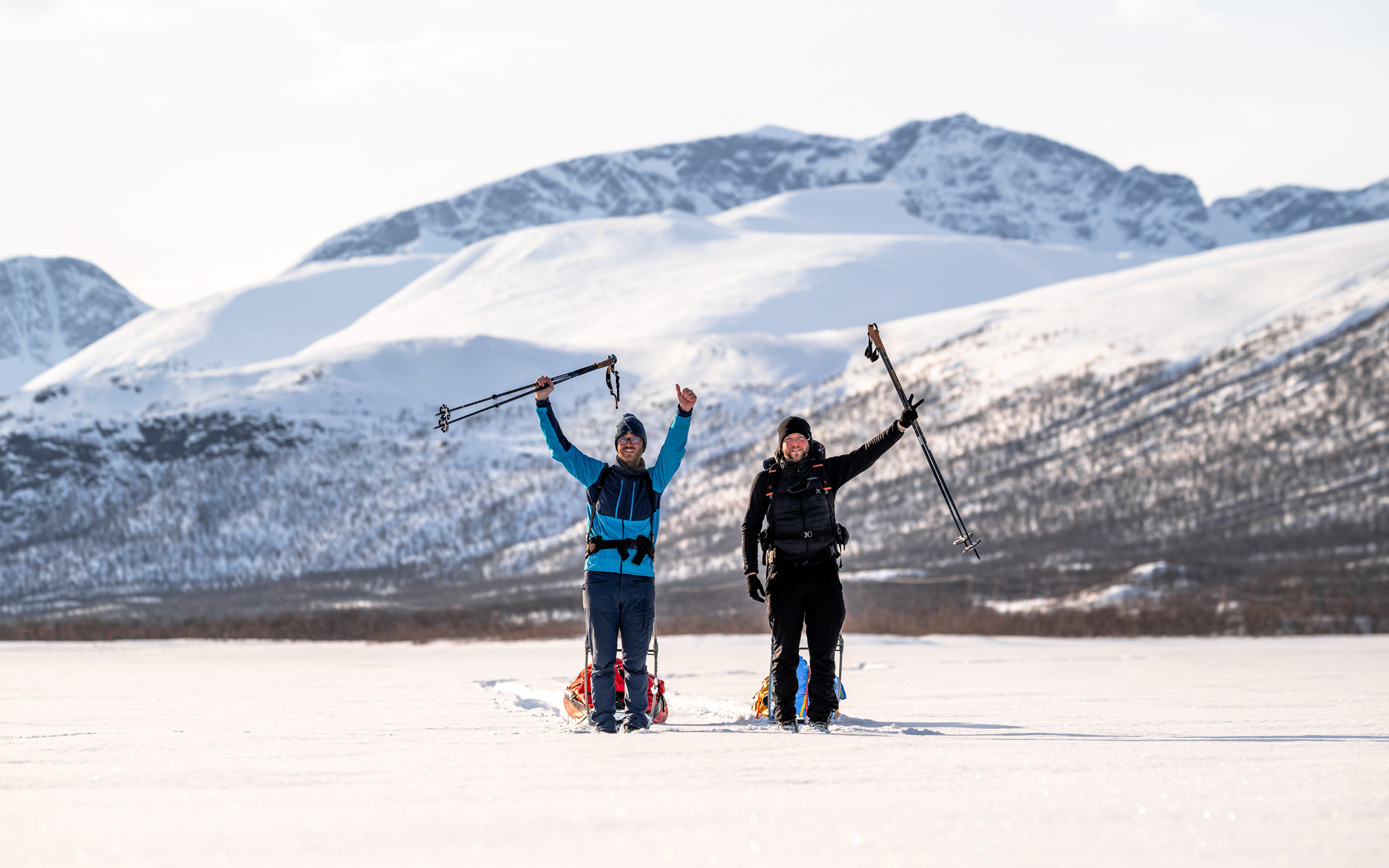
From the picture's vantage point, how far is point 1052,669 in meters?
15.0

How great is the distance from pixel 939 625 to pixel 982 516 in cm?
4917

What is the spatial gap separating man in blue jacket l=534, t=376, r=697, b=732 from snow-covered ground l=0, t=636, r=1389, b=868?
359mm

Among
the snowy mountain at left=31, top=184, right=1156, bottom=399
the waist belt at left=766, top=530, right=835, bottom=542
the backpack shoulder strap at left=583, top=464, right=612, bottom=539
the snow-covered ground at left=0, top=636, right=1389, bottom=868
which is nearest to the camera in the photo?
the snow-covered ground at left=0, top=636, right=1389, bottom=868

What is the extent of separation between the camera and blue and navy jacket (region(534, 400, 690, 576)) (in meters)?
7.82

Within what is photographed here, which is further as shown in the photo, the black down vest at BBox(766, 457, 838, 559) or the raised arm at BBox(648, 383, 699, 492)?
the raised arm at BBox(648, 383, 699, 492)

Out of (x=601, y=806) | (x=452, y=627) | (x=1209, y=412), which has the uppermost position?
(x=1209, y=412)

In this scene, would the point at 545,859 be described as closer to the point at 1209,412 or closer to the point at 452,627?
the point at 452,627

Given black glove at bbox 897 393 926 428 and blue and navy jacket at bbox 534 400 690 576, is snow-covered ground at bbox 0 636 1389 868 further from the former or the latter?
black glove at bbox 897 393 926 428

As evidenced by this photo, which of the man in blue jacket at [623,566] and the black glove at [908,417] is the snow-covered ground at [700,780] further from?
the black glove at [908,417]

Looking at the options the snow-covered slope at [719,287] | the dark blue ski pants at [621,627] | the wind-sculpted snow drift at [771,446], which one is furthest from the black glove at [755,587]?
the snow-covered slope at [719,287]

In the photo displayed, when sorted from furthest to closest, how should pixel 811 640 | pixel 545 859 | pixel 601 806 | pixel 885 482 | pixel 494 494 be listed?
pixel 494 494, pixel 885 482, pixel 811 640, pixel 601 806, pixel 545 859

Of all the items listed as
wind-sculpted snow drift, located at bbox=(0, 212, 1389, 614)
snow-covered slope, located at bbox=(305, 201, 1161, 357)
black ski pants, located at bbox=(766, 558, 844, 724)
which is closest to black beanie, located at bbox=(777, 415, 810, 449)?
black ski pants, located at bbox=(766, 558, 844, 724)

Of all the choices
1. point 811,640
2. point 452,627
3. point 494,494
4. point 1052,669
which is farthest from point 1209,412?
point 811,640

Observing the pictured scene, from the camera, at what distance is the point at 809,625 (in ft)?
26.1
